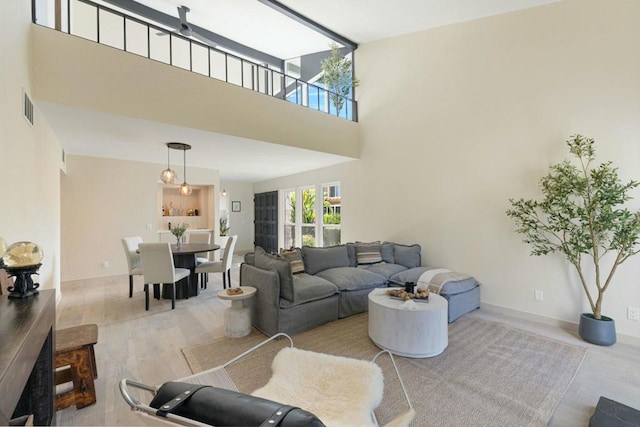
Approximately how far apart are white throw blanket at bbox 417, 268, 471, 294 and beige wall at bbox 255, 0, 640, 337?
0.51 metres

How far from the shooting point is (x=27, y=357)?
1.04m

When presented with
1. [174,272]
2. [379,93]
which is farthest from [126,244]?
[379,93]

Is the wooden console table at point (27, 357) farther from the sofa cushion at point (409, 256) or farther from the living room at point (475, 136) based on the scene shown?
the sofa cushion at point (409, 256)

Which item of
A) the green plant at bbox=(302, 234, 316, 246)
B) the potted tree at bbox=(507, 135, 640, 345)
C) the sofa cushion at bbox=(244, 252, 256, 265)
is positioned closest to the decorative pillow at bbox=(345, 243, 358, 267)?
the sofa cushion at bbox=(244, 252, 256, 265)

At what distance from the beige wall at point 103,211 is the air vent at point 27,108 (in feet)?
10.7

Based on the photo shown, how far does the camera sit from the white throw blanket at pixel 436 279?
11.5 ft

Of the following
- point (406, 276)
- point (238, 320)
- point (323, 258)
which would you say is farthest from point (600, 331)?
point (238, 320)

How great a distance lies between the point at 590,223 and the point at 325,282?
114 inches

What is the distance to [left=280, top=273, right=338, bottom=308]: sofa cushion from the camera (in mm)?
3105

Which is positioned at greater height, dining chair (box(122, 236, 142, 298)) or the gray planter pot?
dining chair (box(122, 236, 142, 298))

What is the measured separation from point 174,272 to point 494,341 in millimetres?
4031

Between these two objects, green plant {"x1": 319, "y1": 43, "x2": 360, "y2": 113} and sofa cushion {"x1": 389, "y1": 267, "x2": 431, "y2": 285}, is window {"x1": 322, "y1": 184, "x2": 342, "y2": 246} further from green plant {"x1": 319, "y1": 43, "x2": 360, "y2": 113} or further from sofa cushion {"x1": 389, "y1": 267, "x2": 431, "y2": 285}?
sofa cushion {"x1": 389, "y1": 267, "x2": 431, "y2": 285}

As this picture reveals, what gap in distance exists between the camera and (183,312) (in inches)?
149

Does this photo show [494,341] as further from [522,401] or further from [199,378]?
[199,378]
